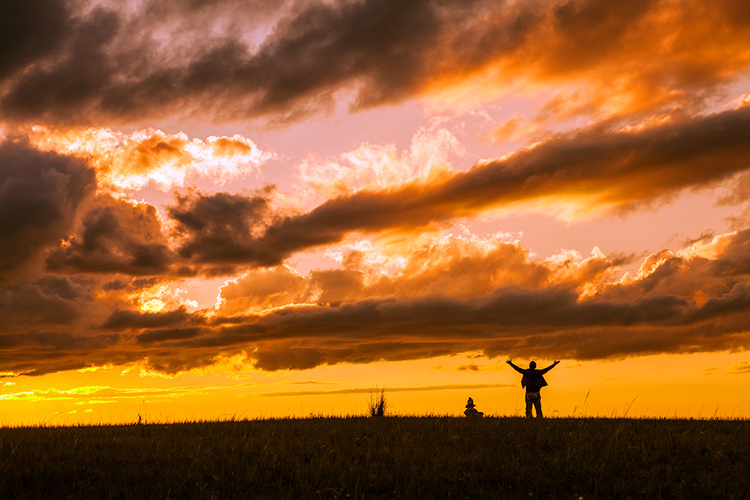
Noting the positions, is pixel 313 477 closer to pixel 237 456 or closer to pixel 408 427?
pixel 237 456

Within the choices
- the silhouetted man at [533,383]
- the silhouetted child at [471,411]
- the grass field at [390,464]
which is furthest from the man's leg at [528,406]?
the grass field at [390,464]

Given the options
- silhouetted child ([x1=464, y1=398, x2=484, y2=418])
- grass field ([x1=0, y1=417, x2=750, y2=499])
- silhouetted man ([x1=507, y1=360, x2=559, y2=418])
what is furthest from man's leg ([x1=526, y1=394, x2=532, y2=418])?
grass field ([x1=0, y1=417, x2=750, y2=499])

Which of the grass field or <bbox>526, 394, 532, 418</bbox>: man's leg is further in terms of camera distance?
<bbox>526, 394, 532, 418</bbox>: man's leg

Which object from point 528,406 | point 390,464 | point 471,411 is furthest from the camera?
→ point 471,411

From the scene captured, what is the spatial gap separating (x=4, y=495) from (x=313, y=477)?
17.9 ft

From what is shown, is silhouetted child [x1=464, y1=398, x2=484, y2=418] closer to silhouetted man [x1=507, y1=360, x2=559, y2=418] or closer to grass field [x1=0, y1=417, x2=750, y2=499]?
silhouetted man [x1=507, y1=360, x2=559, y2=418]

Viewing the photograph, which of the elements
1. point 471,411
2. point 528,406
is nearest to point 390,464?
point 471,411

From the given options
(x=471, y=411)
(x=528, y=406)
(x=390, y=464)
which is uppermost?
(x=528, y=406)

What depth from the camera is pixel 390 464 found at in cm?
1228

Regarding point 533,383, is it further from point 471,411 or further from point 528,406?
point 471,411

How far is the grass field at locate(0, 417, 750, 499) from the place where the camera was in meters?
10.4

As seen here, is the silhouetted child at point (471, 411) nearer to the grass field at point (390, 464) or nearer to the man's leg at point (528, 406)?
the man's leg at point (528, 406)

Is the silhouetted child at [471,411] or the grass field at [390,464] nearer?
the grass field at [390,464]

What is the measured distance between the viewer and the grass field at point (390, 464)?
34.1 feet
